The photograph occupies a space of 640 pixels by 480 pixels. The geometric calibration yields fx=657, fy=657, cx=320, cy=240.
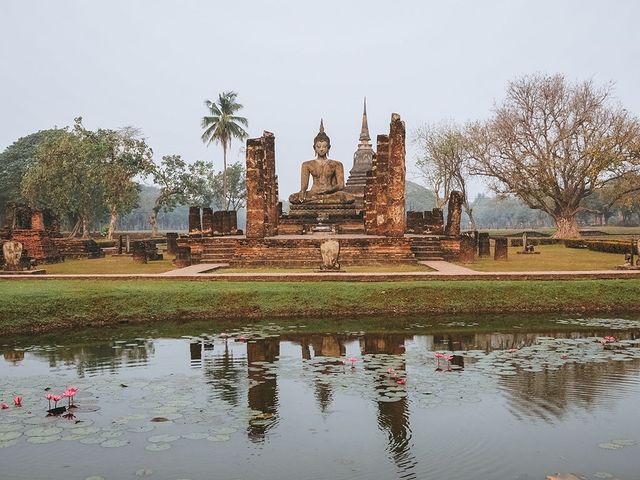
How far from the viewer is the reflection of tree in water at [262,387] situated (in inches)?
281

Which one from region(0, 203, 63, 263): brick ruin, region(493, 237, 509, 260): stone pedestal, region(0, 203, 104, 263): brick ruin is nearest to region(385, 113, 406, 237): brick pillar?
region(493, 237, 509, 260): stone pedestal

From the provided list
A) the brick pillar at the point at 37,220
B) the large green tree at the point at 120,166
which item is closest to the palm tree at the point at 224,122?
the large green tree at the point at 120,166

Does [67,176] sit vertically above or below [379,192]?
above

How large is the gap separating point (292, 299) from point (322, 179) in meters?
18.2

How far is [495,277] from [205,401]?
33.7 ft

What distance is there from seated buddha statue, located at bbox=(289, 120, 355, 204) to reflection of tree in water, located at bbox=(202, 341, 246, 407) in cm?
2086

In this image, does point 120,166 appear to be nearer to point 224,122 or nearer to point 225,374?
point 224,122

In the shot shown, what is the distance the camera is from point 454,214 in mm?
25594

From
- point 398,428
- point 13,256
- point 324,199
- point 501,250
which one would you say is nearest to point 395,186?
point 501,250

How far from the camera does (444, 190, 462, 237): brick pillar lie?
2553cm

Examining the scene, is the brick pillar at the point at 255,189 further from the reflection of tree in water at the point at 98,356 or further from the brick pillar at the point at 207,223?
the reflection of tree in water at the point at 98,356

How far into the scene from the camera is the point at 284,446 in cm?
659

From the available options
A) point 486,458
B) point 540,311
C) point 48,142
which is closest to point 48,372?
point 486,458

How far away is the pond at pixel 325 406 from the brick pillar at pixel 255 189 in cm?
999
